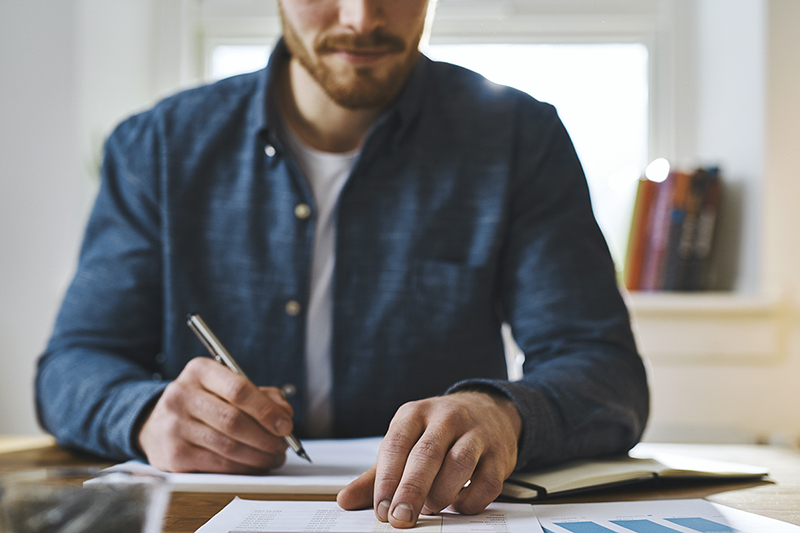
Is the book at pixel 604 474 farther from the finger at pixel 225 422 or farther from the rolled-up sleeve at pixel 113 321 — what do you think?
the rolled-up sleeve at pixel 113 321

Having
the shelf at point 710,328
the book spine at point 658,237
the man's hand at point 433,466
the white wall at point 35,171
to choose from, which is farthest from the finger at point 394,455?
the white wall at point 35,171

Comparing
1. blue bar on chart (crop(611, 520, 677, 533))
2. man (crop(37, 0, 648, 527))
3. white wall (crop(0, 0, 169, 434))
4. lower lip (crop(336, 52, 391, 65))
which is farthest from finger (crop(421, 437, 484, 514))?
white wall (crop(0, 0, 169, 434))

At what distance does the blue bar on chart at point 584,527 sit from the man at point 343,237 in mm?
355

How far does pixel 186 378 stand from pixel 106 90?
4.58 ft

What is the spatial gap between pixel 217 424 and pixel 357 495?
184mm

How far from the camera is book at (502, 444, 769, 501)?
600 millimetres

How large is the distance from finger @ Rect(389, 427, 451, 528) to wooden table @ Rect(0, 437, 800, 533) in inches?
4.0

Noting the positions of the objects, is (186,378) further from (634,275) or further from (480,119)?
(634,275)

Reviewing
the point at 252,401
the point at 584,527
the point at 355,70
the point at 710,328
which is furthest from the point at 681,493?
the point at 710,328

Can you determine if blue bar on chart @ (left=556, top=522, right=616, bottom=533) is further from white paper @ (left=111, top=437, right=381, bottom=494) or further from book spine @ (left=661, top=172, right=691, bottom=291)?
book spine @ (left=661, top=172, right=691, bottom=291)

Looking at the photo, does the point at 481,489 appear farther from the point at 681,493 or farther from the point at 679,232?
the point at 679,232

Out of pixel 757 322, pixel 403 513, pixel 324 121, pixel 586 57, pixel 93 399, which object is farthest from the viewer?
pixel 586 57

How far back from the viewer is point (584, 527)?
0.49 m

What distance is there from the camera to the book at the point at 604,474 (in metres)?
0.60
